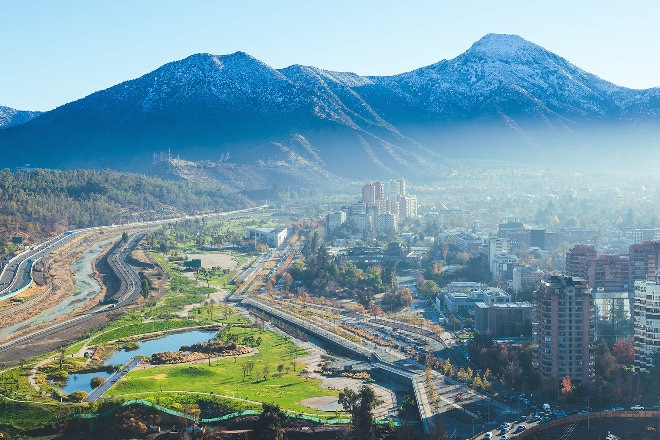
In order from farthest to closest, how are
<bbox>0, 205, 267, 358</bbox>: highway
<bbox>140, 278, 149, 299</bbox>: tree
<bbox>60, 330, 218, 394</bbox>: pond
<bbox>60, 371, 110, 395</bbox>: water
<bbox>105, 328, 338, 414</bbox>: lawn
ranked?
<bbox>140, 278, 149, 299</bbox>: tree < <bbox>0, 205, 267, 358</bbox>: highway < <bbox>60, 330, 218, 394</bbox>: pond < <bbox>60, 371, 110, 395</bbox>: water < <bbox>105, 328, 338, 414</bbox>: lawn

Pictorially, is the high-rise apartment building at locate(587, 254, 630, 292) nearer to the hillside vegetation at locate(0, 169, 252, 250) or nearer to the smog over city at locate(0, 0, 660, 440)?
the smog over city at locate(0, 0, 660, 440)

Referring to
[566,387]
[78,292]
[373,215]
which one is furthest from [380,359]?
[373,215]

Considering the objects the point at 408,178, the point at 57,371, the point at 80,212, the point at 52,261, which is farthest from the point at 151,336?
the point at 408,178

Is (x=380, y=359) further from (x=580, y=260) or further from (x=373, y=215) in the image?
(x=373, y=215)

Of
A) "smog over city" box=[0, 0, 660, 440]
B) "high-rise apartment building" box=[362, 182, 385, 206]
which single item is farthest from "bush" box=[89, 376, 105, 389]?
"high-rise apartment building" box=[362, 182, 385, 206]

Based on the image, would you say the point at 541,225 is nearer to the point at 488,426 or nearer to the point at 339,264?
the point at 339,264

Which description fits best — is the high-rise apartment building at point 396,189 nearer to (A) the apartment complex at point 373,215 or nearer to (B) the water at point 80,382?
(A) the apartment complex at point 373,215
